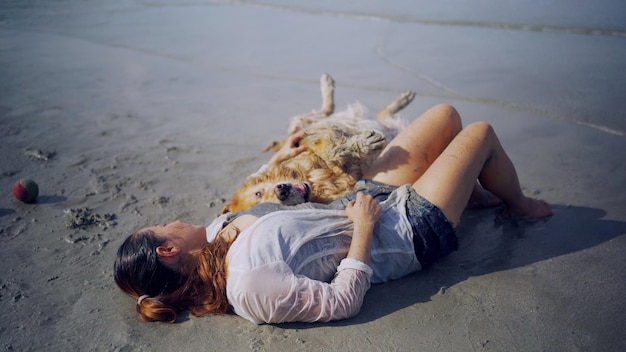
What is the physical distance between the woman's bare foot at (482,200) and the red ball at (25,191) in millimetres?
3275

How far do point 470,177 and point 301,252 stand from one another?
46.2 inches

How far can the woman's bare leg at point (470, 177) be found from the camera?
9.41 feet

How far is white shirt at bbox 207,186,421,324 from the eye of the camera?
2.33 metres

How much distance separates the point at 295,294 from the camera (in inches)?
92.2

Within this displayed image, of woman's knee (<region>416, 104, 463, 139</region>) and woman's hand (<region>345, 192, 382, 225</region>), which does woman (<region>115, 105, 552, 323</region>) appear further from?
woman's knee (<region>416, 104, 463, 139</region>)

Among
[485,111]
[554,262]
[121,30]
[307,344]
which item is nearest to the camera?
[307,344]

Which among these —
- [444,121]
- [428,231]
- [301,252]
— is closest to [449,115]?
[444,121]

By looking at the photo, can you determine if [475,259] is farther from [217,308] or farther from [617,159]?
[617,159]

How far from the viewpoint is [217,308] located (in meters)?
2.58

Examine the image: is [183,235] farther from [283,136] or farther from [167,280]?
[283,136]

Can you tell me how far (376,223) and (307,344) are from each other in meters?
0.75

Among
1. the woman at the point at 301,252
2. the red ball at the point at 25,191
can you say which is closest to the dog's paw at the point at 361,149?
the woman at the point at 301,252

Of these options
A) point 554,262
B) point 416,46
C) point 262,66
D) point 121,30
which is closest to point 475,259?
point 554,262

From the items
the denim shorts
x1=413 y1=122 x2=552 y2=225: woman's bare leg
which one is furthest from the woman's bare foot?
the denim shorts
